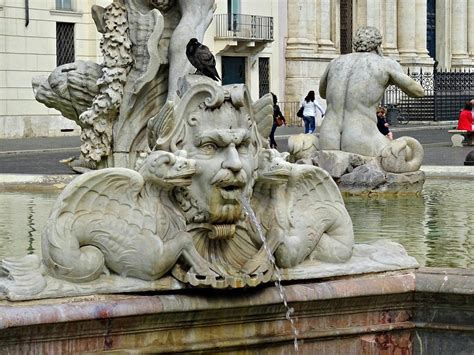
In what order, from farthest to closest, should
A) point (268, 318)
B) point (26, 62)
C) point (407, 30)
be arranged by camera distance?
point (407, 30), point (26, 62), point (268, 318)

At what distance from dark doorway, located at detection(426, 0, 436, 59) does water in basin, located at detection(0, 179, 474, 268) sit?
43100mm

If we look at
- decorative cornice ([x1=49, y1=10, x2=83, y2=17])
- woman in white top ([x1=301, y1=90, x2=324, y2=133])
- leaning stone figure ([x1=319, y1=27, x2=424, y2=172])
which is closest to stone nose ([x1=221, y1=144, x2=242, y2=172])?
leaning stone figure ([x1=319, y1=27, x2=424, y2=172])

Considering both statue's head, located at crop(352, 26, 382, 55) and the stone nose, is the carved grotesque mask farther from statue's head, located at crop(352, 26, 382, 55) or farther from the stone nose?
statue's head, located at crop(352, 26, 382, 55)

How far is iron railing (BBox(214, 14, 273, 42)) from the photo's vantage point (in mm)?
40875

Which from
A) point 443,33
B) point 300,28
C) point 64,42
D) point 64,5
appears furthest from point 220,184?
point 443,33

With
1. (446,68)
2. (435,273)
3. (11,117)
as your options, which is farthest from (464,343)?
(446,68)

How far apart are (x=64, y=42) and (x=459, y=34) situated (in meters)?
24.3

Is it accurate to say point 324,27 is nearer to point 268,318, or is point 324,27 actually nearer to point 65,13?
point 65,13

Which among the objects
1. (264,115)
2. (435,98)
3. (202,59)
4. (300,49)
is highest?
(300,49)

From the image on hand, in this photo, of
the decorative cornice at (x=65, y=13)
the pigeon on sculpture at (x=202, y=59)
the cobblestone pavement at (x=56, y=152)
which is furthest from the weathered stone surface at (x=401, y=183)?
the decorative cornice at (x=65, y=13)

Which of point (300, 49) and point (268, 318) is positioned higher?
point (300, 49)

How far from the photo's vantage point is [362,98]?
39.8ft

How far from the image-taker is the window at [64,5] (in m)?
34.1

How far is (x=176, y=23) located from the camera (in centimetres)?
1042
